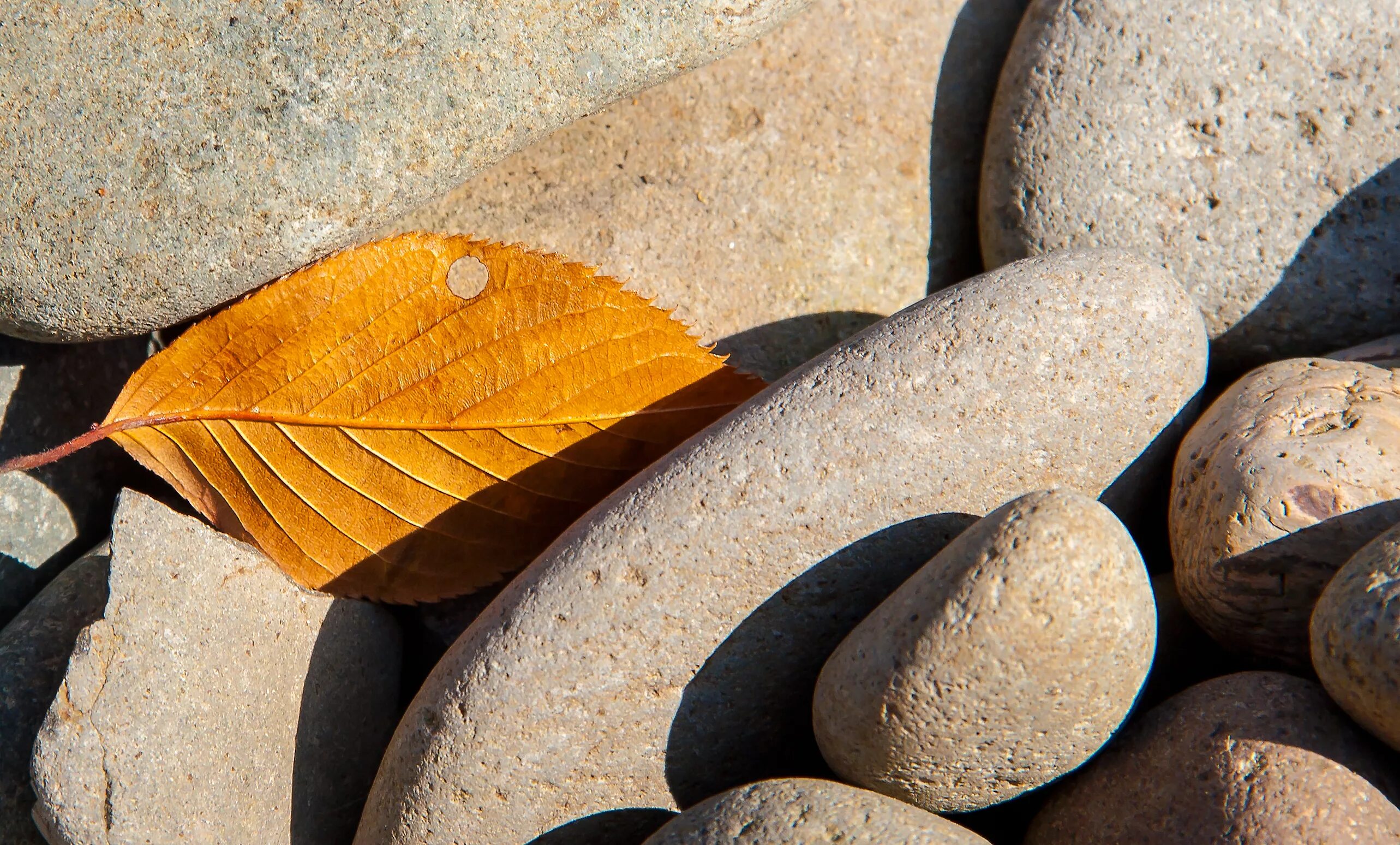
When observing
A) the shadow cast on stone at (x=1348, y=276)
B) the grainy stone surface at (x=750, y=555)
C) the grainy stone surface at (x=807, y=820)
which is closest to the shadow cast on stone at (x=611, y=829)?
the grainy stone surface at (x=750, y=555)

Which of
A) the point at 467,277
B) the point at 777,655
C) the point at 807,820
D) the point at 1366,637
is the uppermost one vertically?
the point at 467,277

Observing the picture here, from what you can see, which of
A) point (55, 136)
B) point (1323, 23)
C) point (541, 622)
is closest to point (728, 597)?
point (541, 622)

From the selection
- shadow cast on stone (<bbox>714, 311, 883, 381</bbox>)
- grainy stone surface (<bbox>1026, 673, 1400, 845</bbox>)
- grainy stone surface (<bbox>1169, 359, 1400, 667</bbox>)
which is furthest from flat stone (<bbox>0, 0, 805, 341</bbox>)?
grainy stone surface (<bbox>1026, 673, 1400, 845</bbox>)

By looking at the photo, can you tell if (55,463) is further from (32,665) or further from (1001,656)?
(1001,656)

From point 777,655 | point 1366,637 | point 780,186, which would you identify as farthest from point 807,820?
point 780,186

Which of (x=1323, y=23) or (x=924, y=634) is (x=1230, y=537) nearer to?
(x=924, y=634)

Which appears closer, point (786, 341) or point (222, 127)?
point (222, 127)
